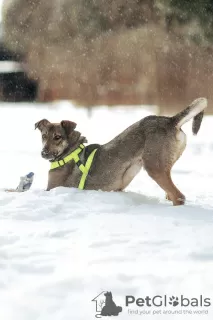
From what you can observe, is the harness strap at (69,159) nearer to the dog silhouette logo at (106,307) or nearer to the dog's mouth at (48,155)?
the dog's mouth at (48,155)

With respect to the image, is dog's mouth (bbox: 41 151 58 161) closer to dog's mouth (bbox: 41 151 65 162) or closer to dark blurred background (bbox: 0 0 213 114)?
dog's mouth (bbox: 41 151 65 162)

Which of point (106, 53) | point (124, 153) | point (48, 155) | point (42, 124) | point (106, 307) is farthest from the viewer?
point (106, 53)

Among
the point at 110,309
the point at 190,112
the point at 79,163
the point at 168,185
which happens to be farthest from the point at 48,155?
the point at 110,309

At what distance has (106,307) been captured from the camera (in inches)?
97.7

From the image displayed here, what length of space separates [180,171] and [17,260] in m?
5.37

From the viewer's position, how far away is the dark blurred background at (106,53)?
44.3 feet

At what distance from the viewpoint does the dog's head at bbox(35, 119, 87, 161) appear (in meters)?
5.31

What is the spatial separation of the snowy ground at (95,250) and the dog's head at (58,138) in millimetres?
450

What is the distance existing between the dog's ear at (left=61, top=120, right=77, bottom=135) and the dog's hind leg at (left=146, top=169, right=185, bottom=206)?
0.95 meters

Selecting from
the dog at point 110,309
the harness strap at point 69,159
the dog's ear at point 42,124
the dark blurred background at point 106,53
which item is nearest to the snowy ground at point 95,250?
the dog at point 110,309

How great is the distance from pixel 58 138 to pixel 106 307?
3.03m

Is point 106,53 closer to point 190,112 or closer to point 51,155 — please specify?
point 51,155

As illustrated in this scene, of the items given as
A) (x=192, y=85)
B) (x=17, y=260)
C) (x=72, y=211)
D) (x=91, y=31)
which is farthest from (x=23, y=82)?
(x=17, y=260)

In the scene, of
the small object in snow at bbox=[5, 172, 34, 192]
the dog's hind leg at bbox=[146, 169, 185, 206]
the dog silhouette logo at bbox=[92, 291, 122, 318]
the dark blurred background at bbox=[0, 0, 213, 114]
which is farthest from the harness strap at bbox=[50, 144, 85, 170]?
the dark blurred background at bbox=[0, 0, 213, 114]
